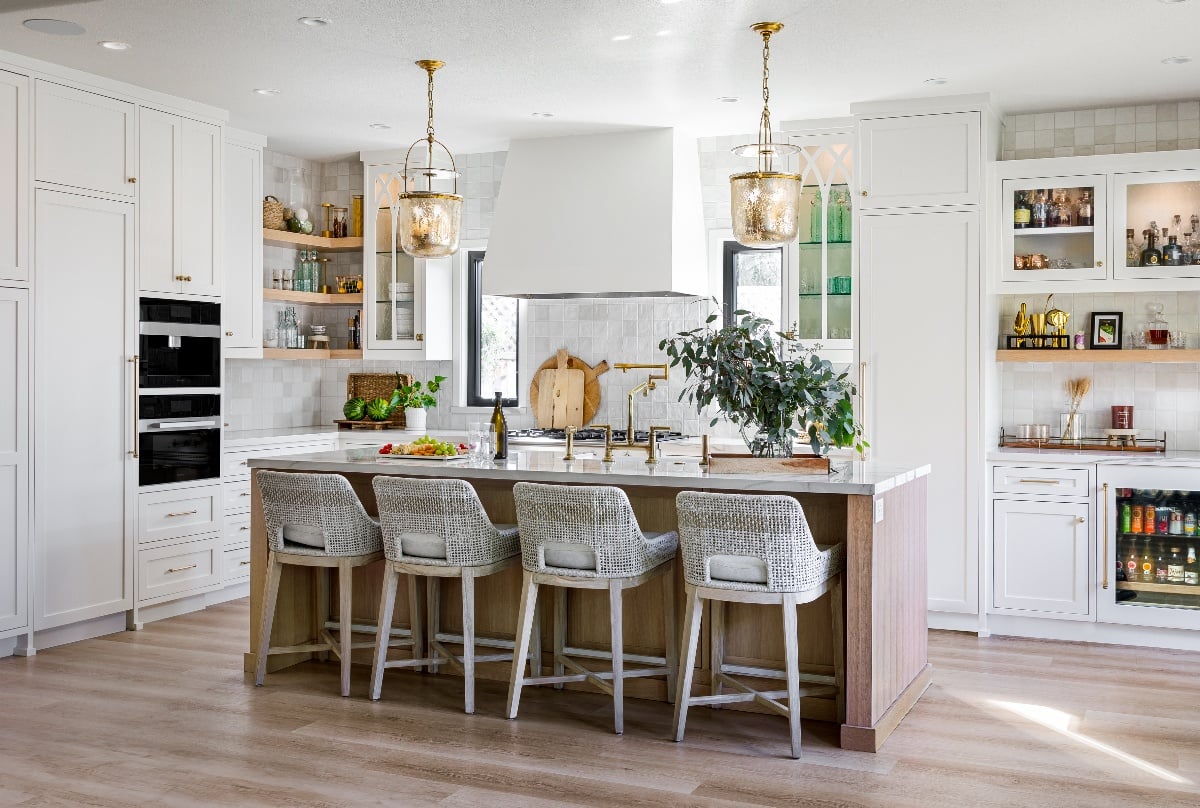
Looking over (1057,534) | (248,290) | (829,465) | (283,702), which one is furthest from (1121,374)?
(248,290)

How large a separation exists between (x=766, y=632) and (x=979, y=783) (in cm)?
97

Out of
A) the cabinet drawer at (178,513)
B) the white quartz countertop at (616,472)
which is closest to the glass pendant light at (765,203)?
the white quartz countertop at (616,472)

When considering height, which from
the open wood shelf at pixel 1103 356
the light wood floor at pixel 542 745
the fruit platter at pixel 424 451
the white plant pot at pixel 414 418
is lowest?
the light wood floor at pixel 542 745

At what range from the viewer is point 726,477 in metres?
4.05

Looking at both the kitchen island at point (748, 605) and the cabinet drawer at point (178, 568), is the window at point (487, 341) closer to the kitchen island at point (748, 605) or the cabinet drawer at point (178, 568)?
the cabinet drawer at point (178, 568)

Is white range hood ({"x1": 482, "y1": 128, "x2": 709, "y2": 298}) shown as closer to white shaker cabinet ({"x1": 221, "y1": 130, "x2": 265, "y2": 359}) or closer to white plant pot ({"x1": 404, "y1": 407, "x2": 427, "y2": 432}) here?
white plant pot ({"x1": 404, "y1": 407, "x2": 427, "y2": 432})

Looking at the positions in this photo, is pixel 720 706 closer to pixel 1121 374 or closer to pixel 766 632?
pixel 766 632

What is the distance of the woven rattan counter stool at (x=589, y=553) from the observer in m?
3.94

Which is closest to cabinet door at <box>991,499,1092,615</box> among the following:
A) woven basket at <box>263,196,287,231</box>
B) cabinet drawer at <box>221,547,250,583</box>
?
cabinet drawer at <box>221,547,250,583</box>

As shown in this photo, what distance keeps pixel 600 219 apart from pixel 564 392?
44.9 inches

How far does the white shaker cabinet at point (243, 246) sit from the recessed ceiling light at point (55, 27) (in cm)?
180

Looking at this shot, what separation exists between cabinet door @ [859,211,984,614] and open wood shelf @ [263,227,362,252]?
130 inches

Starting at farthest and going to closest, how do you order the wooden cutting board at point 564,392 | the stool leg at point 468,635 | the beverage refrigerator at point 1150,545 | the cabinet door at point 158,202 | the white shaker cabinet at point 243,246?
1. the wooden cutting board at point 564,392
2. the white shaker cabinet at point 243,246
3. the cabinet door at point 158,202
4. the beverage refrigerator at point 1150,545
5. the stool leg at point 468,635

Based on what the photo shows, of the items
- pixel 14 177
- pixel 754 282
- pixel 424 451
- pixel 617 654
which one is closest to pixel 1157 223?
pixel 754 282
